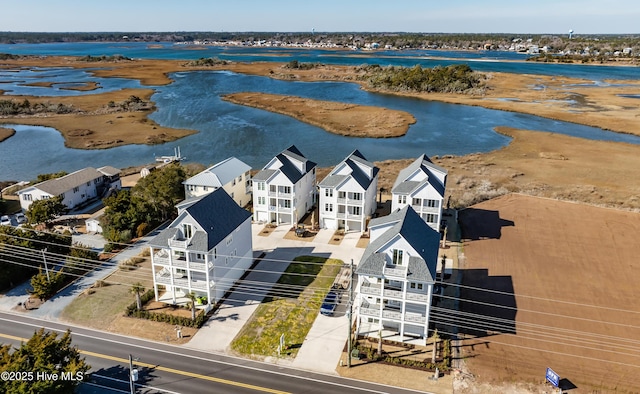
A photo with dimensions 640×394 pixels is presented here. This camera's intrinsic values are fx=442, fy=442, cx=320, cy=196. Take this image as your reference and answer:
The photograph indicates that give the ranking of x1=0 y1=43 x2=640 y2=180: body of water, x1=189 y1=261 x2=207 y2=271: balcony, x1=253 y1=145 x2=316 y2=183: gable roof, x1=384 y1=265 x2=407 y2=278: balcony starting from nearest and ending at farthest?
x1=384 y1=265 x2=407 y2=278: balcony → x1=189 y1=261 x2=207 y2=271: balcony → x1=253 y1=145 x2=316 y2=183: gable roof → x1=0 y1=43 x2=640 y2=180: body of water

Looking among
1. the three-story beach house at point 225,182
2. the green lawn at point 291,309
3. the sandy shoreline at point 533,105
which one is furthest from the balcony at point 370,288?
the sandy shoreline at point 533,105

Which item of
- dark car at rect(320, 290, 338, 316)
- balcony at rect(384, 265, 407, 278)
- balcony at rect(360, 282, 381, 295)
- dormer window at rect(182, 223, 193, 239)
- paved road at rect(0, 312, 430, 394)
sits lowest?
paved road at rect(0, 312, 430, 394)

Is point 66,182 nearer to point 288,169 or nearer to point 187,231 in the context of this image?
point 288,169

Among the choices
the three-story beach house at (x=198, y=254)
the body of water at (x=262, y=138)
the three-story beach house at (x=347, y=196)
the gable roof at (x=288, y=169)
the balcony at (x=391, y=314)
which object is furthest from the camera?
the body of water at (x=262, y=138)

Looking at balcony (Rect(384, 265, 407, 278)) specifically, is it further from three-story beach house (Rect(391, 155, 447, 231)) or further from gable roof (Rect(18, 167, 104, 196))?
gable roof (Rect(18, 167, 104, 196))

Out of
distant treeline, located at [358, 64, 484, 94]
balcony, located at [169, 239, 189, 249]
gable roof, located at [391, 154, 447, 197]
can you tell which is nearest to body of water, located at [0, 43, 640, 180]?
distant treeline, located at [358, 64, 484, 94]

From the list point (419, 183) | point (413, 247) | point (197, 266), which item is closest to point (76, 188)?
point (197, 266)

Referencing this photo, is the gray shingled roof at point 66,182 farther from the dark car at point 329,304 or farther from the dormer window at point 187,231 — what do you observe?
the dark car at point 329,304

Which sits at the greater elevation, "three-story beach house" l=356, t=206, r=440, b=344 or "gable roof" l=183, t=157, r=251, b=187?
"gable roof" l=183, t=157, r=251, b=187
